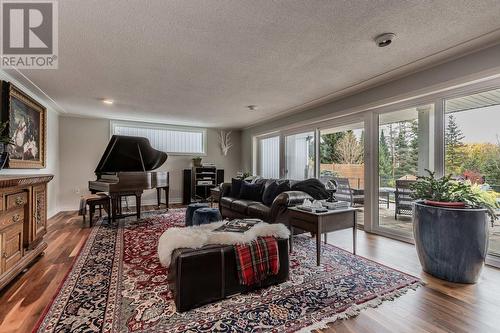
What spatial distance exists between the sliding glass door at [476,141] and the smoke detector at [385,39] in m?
1.35

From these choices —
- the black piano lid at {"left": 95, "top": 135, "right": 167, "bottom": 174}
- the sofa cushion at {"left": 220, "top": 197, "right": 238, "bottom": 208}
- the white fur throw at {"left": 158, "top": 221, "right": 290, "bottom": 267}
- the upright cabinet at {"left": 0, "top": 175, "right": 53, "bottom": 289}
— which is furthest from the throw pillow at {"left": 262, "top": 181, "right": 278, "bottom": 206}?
the upright cabinet at {"left": 0, "top": 175, "right": 53, "bottom": 289}

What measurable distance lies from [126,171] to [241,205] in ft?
8.60

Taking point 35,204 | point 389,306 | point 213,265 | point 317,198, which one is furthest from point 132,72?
point 389,306

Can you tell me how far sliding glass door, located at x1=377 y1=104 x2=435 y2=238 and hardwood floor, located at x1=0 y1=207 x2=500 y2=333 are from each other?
0.89 metres

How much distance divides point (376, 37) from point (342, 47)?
33cm

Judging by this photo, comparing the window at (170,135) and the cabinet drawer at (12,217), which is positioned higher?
the window at (170,135)

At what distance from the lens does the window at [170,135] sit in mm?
6574

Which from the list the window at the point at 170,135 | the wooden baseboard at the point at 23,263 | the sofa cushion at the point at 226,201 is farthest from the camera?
the window at the point at 170,135

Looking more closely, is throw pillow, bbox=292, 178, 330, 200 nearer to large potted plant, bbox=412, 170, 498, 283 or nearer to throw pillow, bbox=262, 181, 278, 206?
throw pillow, bbox=262, 181, 278, 206

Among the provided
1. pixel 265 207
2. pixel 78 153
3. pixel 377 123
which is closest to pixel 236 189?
pixel 265 207

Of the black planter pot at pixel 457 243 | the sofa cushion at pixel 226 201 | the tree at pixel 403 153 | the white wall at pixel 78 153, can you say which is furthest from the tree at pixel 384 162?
the white wall at pixel 78 153

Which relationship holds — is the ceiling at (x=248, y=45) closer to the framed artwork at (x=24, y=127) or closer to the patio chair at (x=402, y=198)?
the framed artwork at (x=24, y=127)

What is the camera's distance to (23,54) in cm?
279

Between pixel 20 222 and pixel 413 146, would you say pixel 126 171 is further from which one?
pixel 413 146
